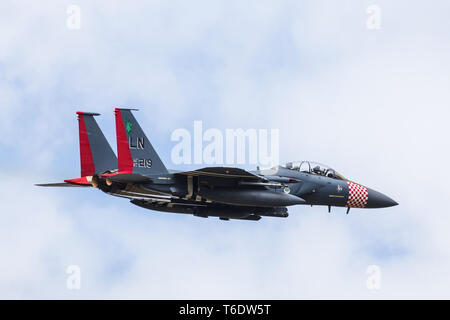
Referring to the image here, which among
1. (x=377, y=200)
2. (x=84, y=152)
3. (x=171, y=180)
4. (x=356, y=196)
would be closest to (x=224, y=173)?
(x=171, y=180)

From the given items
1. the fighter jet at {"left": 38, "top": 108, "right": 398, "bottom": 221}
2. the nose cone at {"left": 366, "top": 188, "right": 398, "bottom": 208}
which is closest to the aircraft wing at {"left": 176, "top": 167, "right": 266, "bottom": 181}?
the fighter jet at {"left": 38, "top": 108, "right": 398, "bottom": 221}

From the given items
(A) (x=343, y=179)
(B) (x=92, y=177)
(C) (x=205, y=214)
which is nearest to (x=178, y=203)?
(C) (x=205, y=214)

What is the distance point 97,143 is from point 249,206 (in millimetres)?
6621

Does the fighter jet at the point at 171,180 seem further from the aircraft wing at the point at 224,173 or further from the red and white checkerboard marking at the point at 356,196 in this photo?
the red and white checkerboard marking at the point at 356,196

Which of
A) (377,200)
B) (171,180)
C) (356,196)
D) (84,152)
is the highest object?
(84,152)

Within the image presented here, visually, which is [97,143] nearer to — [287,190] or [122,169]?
[122,169]

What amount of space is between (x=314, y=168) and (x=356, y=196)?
7.22 ft

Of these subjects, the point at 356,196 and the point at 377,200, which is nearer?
the point at 356,196

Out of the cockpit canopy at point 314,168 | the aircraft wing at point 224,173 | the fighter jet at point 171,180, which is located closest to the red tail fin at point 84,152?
the fighter jet at point 171,180

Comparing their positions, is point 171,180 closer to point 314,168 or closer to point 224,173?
point 224,173

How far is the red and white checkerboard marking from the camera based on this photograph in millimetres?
42344

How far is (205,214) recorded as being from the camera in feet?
135

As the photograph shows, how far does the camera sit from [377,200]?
42.9 m

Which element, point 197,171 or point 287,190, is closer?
point 197,171
